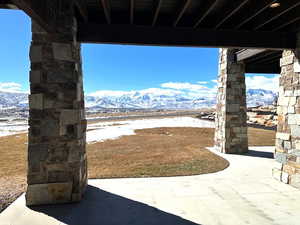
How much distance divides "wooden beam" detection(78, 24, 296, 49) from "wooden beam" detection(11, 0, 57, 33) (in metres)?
0.97

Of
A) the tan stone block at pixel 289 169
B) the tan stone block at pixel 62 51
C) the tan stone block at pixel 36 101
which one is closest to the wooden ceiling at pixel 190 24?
the tan stone block at pixel 62 51

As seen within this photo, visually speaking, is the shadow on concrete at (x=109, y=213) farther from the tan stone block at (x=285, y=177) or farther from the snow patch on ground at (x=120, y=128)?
the snow patch on ground at (x=120, y=128)

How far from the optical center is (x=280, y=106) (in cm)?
630

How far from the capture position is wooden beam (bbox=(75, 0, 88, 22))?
14.6ft

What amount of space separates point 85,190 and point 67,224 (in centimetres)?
153

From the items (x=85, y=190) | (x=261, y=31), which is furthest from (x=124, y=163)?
(x=261, y=31)

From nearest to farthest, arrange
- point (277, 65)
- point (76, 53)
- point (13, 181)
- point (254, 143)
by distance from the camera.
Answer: point (76, 53), point (13, 181), point (277, 65), point (254, 143)

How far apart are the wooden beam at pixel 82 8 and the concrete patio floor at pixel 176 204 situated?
4.53m

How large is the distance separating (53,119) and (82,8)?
106 inches

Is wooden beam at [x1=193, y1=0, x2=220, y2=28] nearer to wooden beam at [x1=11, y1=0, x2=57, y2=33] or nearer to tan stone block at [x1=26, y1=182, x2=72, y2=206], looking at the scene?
wooden beam at [x1=11, y1=0, x2=57, y2=33]

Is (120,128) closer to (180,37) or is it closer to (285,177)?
(180,37)

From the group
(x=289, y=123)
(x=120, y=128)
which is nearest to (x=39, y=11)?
(x=289, y=123)

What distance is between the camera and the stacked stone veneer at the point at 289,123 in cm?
568

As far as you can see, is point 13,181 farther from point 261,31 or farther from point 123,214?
point 261,31
